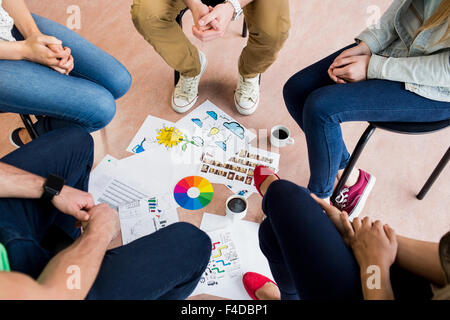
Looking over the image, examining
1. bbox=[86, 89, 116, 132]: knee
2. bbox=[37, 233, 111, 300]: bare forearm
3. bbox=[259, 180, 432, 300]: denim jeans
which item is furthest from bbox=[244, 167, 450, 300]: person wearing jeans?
bbox=[86, 89, 116, 132]: knee

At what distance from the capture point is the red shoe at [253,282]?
4.40 ft

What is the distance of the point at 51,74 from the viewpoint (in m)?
1.31

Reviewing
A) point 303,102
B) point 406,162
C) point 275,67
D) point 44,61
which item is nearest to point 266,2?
point 303,102

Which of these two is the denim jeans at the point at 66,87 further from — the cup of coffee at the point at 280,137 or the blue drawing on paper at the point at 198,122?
the cup of coffee at the point at 280,137

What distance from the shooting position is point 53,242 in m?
1.08

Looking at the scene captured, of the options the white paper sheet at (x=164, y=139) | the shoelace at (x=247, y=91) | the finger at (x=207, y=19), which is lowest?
the white paper sheet at (x=164, y=139)

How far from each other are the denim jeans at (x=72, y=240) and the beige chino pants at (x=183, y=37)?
0.65 metres

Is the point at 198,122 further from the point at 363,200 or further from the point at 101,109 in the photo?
the point at 363,200

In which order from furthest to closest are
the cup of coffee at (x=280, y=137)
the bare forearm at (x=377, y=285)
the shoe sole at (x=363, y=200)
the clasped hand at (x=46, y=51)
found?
the cup of coffee at (x=280, y=137) < the shoe sole at (x=363, y=200) < the clasped hand at (x=46, y=51) < the bare forearm at (x=377, y=285)

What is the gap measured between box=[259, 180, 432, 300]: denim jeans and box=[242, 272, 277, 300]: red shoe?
0.35 metres

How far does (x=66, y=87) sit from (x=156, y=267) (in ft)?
2.60

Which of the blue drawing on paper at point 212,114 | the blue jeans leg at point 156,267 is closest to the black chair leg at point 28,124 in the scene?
the blue jeans leg at point 156,267

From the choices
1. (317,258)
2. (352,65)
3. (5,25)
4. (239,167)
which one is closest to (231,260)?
(239,167)
